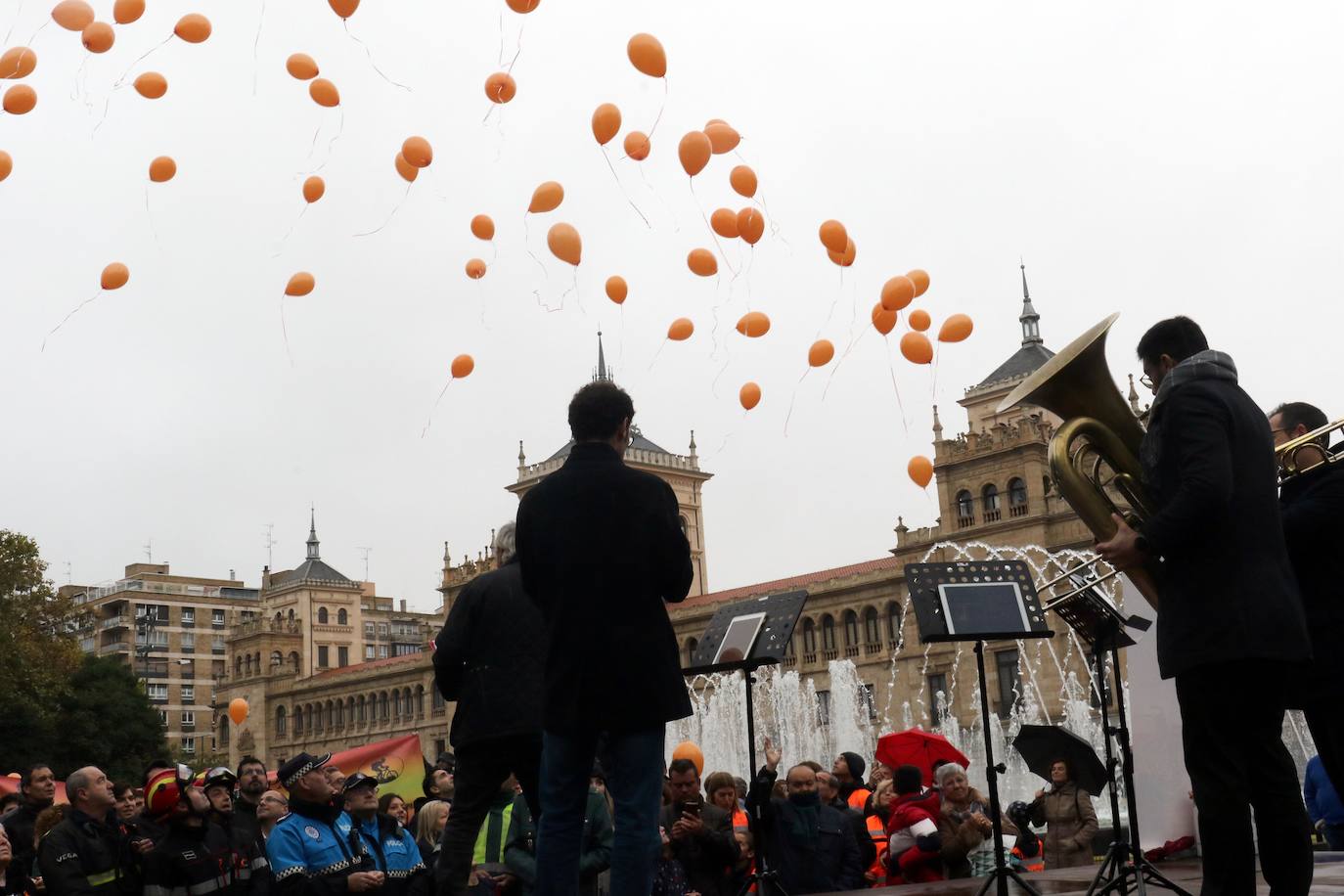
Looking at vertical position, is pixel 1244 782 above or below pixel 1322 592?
below

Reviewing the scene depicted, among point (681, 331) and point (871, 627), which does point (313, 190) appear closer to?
point (681, 331)

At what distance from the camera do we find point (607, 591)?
13.8 ft

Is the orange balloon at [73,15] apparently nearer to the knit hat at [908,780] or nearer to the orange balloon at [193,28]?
the orange balloon at [193,28]

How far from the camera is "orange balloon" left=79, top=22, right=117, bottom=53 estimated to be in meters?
8.80

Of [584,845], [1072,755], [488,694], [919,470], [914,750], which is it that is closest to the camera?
[488,694]

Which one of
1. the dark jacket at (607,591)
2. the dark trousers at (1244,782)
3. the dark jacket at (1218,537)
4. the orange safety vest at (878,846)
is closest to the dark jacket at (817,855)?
the orange safety vest at (878,846)

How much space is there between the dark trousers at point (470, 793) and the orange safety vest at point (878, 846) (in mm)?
4306

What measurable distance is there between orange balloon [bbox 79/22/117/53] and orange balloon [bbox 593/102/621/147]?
3.44 metres

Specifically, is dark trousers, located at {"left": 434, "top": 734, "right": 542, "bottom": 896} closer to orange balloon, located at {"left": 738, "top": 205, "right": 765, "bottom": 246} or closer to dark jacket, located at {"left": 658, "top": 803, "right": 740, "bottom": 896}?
dark jacket, located at {"left": 658, "top": 803, "right": 740, "bottom": 896}

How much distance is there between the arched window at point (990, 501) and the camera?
44.1 meters

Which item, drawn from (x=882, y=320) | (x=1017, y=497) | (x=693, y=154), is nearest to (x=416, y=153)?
(x=693, y=154)

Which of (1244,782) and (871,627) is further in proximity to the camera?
(871,627)

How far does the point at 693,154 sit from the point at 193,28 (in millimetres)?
3804

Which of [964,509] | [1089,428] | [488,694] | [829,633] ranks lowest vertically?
[488,694]
